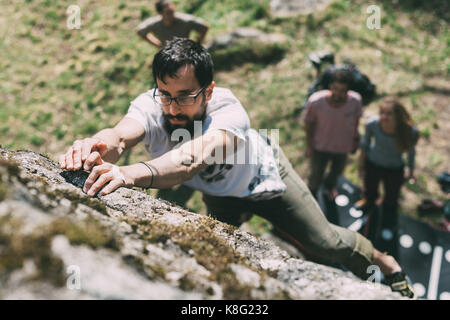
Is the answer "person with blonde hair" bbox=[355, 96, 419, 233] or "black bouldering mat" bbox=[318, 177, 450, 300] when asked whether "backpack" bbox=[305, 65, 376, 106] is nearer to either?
"person with blonde hair" bbox=[355, 96, 419, 233]

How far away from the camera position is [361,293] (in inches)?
54.7

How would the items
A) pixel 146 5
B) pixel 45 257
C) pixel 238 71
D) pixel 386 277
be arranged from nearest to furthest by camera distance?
pixel 45 257
pixel 386 277
pixel 238 71
pixel 146 5

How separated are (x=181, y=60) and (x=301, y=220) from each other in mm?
1656

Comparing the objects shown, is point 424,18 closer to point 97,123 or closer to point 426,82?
point 426,82

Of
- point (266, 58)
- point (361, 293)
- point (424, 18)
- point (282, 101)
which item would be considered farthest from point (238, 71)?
point (361, 293)

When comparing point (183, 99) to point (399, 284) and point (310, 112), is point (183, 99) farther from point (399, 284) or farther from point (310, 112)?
point (399, 284)

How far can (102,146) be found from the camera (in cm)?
193

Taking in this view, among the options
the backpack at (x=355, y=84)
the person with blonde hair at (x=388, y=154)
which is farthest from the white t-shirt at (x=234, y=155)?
the backpack at (x=355, y=84)

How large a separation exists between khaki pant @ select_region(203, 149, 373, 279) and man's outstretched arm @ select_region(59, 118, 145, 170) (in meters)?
0.87

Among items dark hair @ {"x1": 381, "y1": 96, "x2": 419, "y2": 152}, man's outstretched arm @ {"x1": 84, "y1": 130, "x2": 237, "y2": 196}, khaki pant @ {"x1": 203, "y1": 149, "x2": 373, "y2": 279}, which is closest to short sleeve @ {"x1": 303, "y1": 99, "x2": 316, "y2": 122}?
dark hair @ {"x1": 381, "y1": 96, "x2": 419, "y2": 152}

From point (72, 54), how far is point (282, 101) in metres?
5.13

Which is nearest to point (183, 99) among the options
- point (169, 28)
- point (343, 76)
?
point (343, 76)

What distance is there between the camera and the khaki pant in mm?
2670

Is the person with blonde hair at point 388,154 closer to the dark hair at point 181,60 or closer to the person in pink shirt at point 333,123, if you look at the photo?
the person in pink shirt at point 333,123
